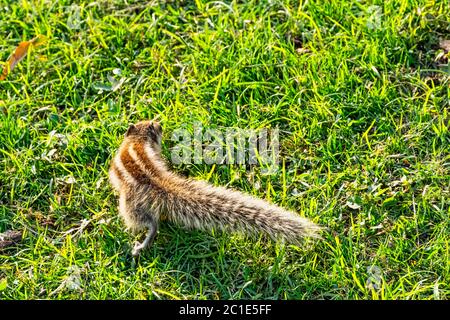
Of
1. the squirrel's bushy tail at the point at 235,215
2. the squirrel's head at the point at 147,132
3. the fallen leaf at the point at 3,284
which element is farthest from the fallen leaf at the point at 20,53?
the squirrel's bushy tail at the point at 235,215

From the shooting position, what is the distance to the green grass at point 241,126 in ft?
17.4

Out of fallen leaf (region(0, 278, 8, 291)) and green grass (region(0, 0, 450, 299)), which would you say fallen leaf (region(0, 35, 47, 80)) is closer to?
green grass (region(0, 0, 450, 299))

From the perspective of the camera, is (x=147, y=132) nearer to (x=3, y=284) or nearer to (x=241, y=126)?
(x=241, y=126)

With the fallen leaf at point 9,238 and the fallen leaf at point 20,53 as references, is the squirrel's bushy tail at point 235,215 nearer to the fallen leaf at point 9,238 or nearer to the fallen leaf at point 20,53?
the fallen leaf at point 9,238

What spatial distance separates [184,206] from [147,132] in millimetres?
771

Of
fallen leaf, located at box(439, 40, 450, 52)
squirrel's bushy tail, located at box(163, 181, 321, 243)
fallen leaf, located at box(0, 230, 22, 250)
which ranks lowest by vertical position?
fallen leaf, located at box(0, 230, 22, 250)

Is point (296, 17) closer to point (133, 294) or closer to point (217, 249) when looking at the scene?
point (217, 249)

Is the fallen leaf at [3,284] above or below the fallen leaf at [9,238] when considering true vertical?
below

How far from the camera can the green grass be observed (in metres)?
5.30

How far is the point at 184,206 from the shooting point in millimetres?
5324

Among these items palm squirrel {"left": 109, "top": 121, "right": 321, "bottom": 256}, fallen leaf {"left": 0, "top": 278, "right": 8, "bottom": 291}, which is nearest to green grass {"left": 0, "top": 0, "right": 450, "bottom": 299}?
fallen leaf {"left": 0, "top": 278, "right": 8, "bottom": 291}

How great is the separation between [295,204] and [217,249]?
0.64 metres

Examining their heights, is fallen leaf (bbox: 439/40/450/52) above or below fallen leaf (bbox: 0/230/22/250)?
above

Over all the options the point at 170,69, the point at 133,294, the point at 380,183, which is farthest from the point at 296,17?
the point at 133,294
